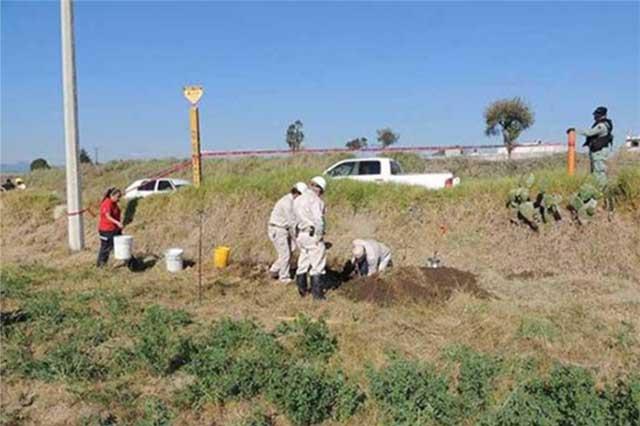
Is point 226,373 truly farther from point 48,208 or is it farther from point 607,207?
point 48,208

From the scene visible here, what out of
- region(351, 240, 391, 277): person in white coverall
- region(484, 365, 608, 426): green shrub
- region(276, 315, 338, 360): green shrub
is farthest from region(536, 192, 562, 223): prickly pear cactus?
region(484, 365, 608, 426): green shrub

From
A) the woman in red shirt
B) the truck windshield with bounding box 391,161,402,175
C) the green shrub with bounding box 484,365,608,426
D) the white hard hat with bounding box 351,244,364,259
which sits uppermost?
the truck windshield with bounding box 391,161,402,175

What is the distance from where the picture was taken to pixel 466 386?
16.6ft

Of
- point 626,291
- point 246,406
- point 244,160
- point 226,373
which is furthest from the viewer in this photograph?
point 244,160

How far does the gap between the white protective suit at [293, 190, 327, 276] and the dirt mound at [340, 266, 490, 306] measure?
626mm

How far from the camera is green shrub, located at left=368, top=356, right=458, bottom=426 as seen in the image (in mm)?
4668

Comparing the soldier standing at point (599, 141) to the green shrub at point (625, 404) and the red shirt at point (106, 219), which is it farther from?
the red shirt at point (106, 219)

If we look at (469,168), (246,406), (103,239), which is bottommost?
(246,406)

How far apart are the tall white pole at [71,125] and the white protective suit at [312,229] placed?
20.9 feet

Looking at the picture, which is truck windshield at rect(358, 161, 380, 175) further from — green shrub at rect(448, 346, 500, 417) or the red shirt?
green shrub at rect(448, 346, 500, 417)

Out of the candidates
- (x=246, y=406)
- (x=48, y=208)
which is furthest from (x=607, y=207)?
(x=48, y=208)

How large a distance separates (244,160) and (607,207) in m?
11.4

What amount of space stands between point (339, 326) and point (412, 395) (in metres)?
2.21

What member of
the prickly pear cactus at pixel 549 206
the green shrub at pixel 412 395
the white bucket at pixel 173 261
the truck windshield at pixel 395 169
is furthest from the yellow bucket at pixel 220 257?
the truck windshield at pixel 395 169
